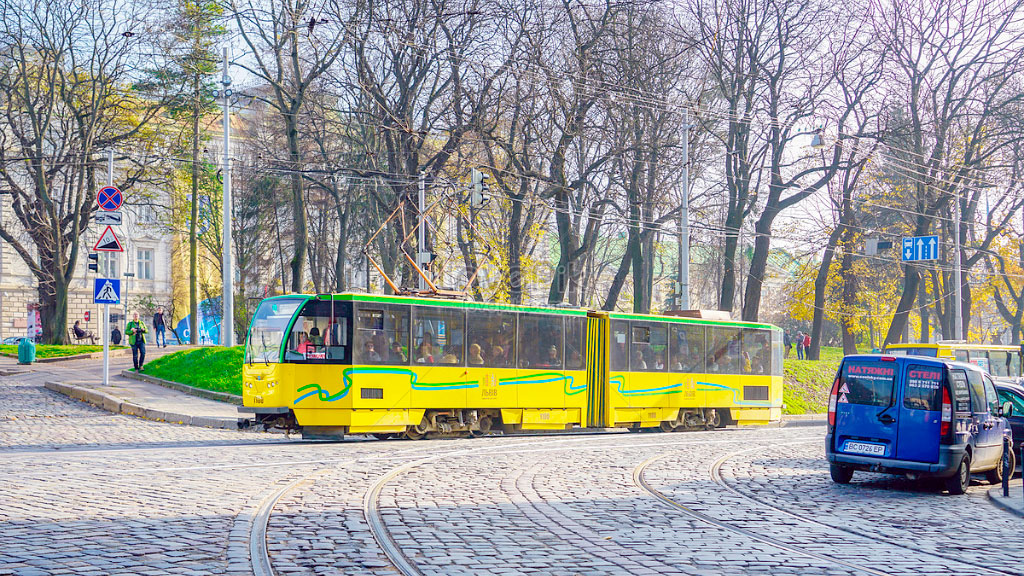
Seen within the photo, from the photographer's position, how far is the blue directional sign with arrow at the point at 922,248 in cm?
3606

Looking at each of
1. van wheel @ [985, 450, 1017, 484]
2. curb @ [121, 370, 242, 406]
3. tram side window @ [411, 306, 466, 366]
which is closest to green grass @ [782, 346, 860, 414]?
tram side window @ [411, 306, 466, 366]

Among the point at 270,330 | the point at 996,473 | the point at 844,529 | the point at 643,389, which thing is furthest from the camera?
the point at 643,389

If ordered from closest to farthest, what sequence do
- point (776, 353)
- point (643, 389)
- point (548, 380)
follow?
point (548, 380), point (643, 389), point (776, 353)

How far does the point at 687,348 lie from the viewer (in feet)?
80.5

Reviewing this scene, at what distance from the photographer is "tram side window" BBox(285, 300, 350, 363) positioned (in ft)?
59.3

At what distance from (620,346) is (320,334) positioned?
768 cm

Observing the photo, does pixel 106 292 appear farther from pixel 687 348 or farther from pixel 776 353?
pixel 776 353

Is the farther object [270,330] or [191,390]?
[191,390]

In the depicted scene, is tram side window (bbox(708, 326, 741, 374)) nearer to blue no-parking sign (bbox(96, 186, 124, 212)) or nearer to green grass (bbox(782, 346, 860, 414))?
green grass (bbox(782, 346, 860, 414))

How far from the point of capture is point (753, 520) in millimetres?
9828

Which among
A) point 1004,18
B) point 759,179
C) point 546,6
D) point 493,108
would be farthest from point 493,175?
point 1004,18

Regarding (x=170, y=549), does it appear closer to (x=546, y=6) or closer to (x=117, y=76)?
(x=546, y=6)

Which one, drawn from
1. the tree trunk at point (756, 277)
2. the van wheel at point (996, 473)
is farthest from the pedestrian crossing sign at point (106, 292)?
the tree trunk at point (756, 277)

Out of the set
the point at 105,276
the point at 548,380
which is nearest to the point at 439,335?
the point at 548,380
